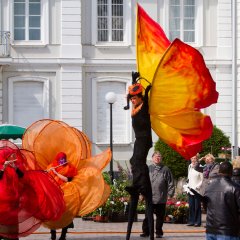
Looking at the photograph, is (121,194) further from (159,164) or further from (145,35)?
(145,35)

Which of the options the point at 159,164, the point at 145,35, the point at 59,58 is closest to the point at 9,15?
the point at 59,58

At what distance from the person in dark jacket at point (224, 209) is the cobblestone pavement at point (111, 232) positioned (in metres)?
5.42

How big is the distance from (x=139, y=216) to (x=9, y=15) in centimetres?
1484

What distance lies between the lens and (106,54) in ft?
115

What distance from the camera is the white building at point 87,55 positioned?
34594 mm

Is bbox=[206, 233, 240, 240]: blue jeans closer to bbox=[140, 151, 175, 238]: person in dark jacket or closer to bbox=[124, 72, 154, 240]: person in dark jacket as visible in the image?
bbox=[124, 72, 154, 240]: person in dark jacket

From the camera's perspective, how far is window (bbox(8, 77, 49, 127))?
34594 millimetres

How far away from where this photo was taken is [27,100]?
114 feet

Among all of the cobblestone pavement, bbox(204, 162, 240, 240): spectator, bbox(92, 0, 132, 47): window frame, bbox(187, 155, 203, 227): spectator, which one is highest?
bbox(92, 0, 132, 47): window frame

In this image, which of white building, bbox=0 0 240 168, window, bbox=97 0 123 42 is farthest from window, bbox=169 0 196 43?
window, bbox=97 0 123 42

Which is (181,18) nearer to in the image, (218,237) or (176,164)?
(176,164)

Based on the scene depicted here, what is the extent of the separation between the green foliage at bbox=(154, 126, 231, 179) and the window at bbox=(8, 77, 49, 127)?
491 centimetres

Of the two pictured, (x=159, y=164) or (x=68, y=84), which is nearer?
(x=159, y=164)

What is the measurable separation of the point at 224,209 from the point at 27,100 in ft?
77.8
